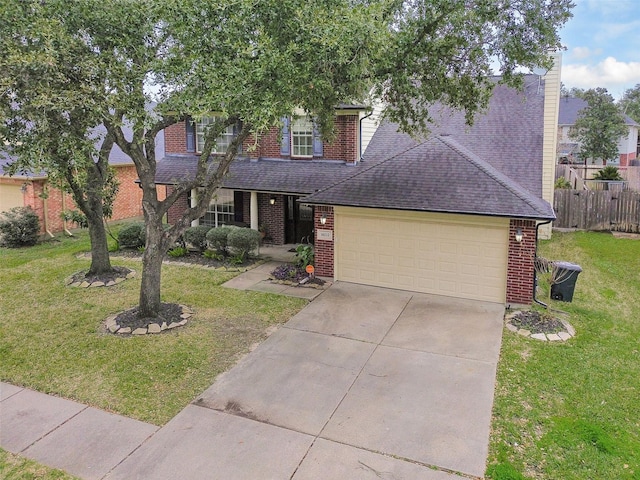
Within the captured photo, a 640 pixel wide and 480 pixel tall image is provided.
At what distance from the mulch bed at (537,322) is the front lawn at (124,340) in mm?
4725

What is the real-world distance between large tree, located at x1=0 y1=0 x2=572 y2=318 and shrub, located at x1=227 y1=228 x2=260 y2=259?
4.81m

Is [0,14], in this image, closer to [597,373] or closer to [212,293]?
[212,293]

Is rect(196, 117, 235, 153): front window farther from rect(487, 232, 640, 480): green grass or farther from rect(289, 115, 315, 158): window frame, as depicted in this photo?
rect(487, 232, 640, 480): green grass

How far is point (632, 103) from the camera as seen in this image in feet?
211

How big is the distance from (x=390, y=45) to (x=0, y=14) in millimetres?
6568

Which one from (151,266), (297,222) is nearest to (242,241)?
(297,222)

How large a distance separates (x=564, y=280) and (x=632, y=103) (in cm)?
6710

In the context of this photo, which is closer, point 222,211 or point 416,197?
point 416,197

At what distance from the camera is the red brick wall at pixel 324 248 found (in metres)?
12.9

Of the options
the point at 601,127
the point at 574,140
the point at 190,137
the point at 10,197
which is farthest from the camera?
the point at 574,140

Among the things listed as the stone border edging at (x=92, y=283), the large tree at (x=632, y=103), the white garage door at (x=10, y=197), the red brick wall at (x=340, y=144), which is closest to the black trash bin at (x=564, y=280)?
the red brick wall at (x=340, y=144)

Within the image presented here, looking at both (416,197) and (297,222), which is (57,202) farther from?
(416,197)

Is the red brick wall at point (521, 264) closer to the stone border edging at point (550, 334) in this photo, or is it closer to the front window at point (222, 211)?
the stone border edging at point (550, 334)

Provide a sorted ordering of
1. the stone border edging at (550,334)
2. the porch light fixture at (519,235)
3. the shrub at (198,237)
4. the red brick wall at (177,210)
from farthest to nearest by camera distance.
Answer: the red brick wall at (177,210), the shrub at (198,237), the porch light fixture at (519,235), the stone border edging at (550,334)
